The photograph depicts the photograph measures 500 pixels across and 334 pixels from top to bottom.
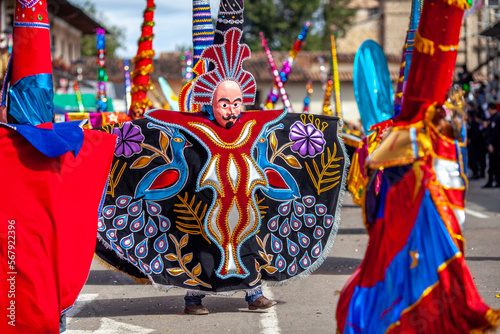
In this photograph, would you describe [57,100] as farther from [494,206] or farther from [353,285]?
[353,285]

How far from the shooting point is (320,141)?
6602 mm

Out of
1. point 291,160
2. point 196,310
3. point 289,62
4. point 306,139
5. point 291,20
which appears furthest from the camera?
→ point 291,20

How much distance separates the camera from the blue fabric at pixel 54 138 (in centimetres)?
475

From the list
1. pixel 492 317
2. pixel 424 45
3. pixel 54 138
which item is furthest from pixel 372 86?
pixel 492 317

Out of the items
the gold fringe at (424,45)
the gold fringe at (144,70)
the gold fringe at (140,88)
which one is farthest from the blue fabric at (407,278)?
the gold fringe at (140,88)

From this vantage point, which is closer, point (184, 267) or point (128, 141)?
point (184, 267)

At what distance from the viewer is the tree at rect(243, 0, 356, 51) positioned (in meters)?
51.4

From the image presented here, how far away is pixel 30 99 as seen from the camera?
16.2ft

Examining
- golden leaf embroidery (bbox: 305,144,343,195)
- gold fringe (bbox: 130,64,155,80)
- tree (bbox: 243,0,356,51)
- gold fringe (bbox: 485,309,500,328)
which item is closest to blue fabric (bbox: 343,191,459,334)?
gold fringe (bbox: 485,309,500,328)

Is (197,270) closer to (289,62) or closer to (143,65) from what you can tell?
(143,65)

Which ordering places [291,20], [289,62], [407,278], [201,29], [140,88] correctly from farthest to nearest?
[291,20], [289,62], [140,88], [201,29], [407,278]

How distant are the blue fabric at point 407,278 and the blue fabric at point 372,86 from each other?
285 cm

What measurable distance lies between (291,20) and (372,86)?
154 feet

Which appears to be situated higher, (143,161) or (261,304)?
(143,161)
